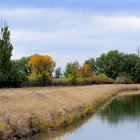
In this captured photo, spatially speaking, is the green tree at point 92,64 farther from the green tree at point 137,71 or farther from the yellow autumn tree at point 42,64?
the yellow autumn tree at point 42,64

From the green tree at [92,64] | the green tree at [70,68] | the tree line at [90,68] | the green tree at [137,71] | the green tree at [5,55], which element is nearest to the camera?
the green tree at [5,55]

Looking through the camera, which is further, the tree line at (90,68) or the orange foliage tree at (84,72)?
the orange foliage tree at (84,72)

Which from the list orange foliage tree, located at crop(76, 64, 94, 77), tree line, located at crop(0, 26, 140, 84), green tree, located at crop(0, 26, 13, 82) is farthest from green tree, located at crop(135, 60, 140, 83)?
green tree, located at crop(0, 26, 13, 82)

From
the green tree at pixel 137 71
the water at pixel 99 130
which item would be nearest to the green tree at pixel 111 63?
the green tree at pixel 137 71

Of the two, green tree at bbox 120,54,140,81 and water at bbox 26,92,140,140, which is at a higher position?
green tree at bbox 120,54,140,81

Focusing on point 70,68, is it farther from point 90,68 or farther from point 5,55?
point 5,55

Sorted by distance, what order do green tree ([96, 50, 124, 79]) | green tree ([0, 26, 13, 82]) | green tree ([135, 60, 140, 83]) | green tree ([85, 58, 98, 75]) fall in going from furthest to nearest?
1. green tree ([85, 58, 98, 75])
2. green tree ([96, 50, 124, 79])
3. green tree ([135, 60, 140, 83])
4. green tree ([0, 26, 13, 82])

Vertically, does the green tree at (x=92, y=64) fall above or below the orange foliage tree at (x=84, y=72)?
above

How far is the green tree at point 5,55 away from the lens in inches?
2271

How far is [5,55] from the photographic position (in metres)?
57.9

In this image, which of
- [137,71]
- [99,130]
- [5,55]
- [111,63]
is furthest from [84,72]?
[99,130]

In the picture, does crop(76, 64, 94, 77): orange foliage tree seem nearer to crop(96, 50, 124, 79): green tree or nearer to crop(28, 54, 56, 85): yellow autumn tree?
crop(96, 50, 124, 79): green tree

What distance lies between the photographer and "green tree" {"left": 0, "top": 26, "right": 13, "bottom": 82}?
5769cm

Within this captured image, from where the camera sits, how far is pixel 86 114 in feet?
80.3
